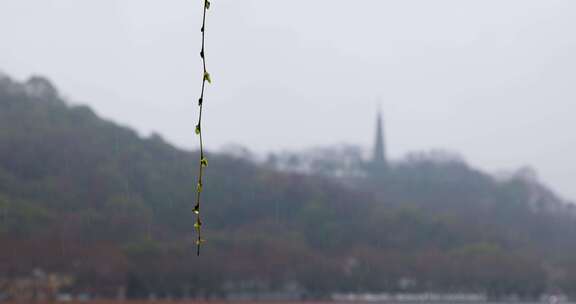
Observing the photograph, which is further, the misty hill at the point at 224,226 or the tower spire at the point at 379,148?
the tower spire at the point at 379,148

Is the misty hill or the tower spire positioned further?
the tower spire

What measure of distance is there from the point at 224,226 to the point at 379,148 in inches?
2061

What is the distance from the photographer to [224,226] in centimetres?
8019

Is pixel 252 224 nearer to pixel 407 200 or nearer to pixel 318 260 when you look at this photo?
pixel 318 260

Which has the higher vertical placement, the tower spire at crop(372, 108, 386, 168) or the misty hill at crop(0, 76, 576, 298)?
the tower spire at crop(372, 108, 386, 168)

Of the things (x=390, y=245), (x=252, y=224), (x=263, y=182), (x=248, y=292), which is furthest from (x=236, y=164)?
(x=248, y=292)

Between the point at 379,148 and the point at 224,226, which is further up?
the point at 379,148

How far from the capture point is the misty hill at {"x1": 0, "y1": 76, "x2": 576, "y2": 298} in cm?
6128

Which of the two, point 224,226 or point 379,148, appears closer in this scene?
point 224,226

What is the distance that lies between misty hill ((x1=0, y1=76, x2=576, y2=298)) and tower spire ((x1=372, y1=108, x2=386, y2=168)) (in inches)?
944

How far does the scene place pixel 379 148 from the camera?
5108 inches

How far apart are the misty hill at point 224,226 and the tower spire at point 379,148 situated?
78.7 feet

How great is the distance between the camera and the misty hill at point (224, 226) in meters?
61.3

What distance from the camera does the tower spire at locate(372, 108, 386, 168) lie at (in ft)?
412
